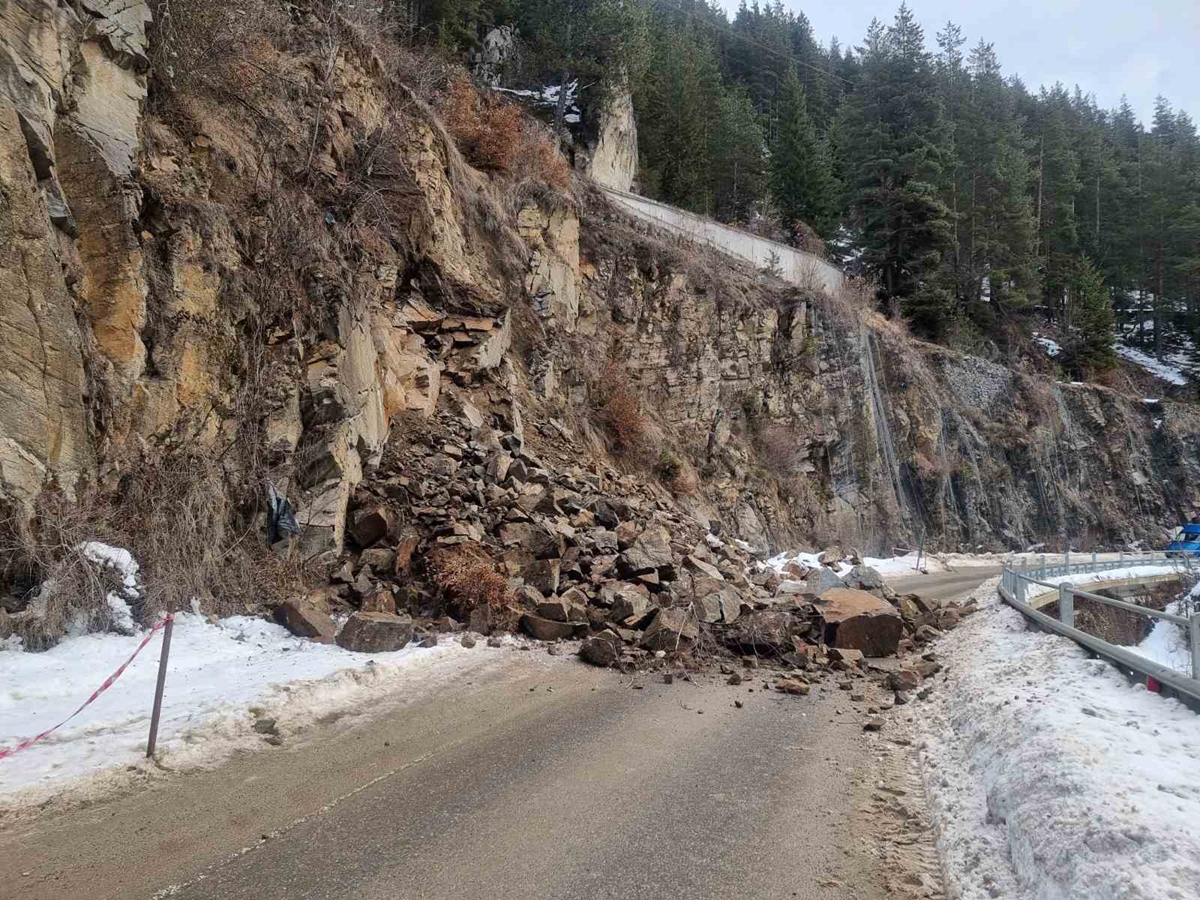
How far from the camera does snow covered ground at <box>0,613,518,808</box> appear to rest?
4.85 m

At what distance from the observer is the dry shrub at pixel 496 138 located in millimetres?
19812

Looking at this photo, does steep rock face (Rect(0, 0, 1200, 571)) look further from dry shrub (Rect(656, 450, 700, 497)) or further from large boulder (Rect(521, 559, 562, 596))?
large boulder (Rect(521, 559, 562, 596))

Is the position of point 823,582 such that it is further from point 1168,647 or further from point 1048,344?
point 1048,344

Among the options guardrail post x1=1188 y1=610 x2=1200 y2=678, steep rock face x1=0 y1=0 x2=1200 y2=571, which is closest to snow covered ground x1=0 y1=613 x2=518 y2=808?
steep rock face x1=0 y1=0 x2=1200 y2=571

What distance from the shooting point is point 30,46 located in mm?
7648

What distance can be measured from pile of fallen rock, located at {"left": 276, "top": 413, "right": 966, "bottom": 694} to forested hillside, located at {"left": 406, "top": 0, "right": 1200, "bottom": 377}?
19.6m

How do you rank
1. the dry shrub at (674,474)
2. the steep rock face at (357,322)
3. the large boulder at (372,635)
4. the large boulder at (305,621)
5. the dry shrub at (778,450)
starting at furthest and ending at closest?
the dry shrub at (778,450), the dry shrub at (674,474), the large boulder at (305,621), the large boulder at (372,635), the steep rock face at (357,322)

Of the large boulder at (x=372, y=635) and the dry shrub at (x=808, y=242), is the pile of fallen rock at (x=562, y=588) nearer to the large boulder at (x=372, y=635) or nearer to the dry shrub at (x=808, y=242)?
the large boulder at (x=372, y=635)

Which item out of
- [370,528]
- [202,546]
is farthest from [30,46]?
[370,528]

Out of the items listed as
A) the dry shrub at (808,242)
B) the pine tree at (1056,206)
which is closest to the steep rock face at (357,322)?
the dry shrub at (808,242)

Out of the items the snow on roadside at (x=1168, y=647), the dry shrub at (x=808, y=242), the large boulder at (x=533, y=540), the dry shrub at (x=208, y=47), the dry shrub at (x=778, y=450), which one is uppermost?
the dry shrub at (x=808, y=242)

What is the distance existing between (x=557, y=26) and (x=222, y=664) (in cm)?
2708

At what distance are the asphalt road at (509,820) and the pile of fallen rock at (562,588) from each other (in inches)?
88.4

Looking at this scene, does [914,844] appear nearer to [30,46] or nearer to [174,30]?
[30,46]
